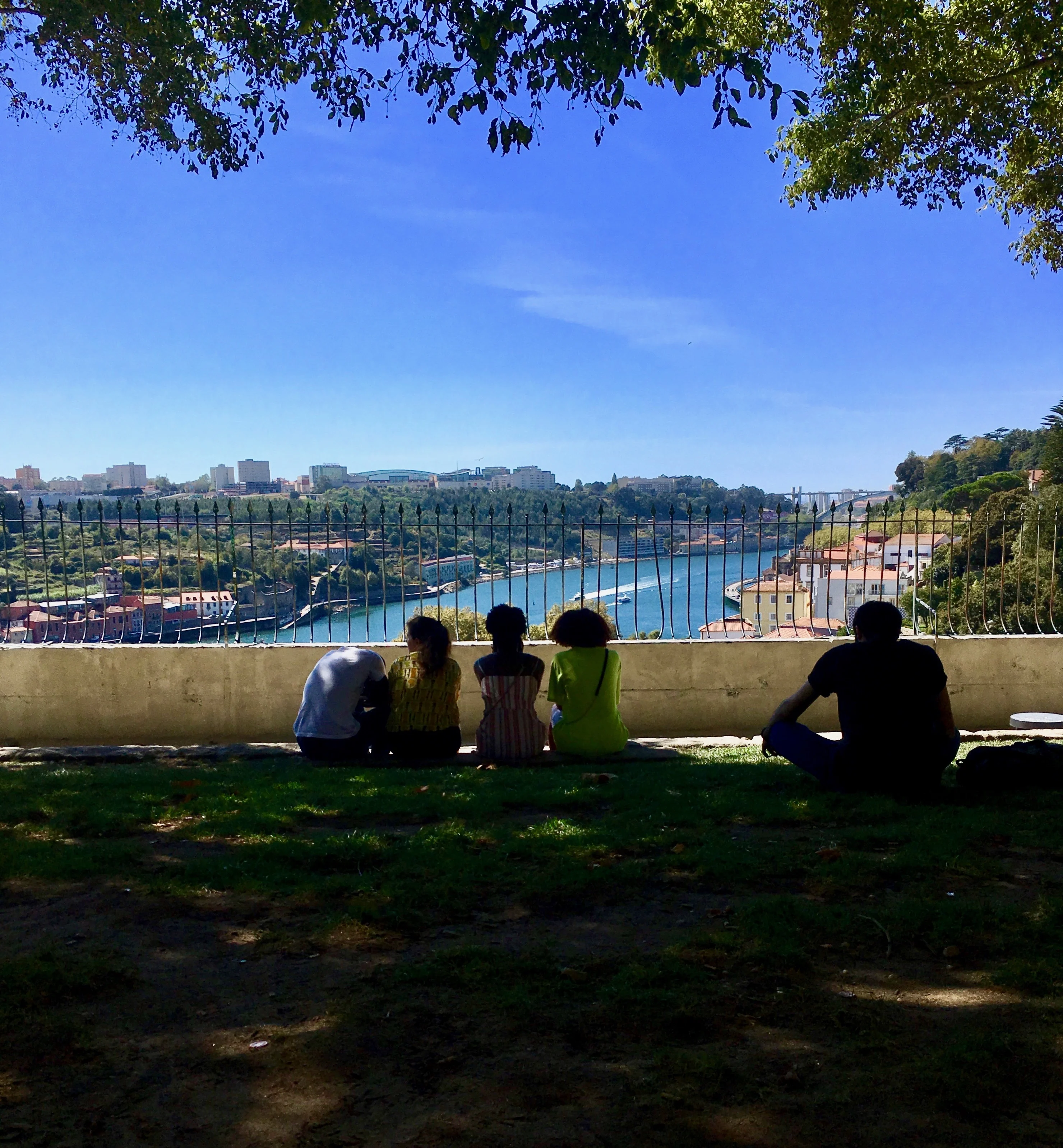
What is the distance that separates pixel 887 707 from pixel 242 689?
19.6ft

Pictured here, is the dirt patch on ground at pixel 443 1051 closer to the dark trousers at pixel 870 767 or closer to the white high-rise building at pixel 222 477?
the dark trousers at pixel 870 767

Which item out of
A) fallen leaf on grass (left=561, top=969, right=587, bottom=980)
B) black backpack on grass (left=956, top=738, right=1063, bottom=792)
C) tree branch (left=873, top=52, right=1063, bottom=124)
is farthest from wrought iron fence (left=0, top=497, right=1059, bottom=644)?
fallen leaf on grass (left=561, top=969, right=587, bottom=980)

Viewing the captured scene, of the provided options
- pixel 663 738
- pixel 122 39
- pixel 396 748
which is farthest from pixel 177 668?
pixel 122 39

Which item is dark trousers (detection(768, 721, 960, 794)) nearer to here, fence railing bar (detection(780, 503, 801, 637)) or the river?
the river

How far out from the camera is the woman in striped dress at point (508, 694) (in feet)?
21.1

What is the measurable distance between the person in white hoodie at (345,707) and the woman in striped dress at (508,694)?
695 millimetres

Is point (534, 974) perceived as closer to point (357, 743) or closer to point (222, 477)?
point (357, 743)


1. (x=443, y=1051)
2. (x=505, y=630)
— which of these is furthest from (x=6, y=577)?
(x=443, y=1051)

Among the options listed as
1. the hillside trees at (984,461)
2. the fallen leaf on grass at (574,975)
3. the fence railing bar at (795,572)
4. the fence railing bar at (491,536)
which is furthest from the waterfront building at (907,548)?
the hillside trees at (984,461)

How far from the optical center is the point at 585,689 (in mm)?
6523

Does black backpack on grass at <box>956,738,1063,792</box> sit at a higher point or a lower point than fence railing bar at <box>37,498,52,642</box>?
lower

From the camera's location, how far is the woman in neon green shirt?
643 centimetres

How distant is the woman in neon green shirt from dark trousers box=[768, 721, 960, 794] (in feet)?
4.92

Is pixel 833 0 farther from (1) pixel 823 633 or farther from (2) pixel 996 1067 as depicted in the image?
(2) pixel 996 1067
